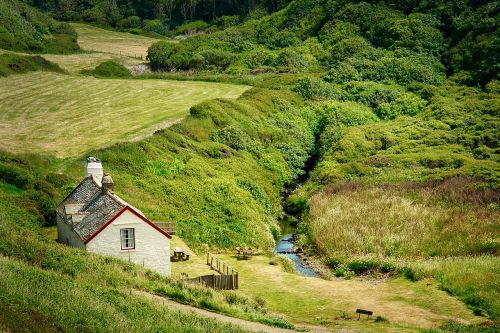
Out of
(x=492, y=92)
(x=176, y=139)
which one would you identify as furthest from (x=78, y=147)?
(x=492, y=92)

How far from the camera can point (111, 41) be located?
144875 mm

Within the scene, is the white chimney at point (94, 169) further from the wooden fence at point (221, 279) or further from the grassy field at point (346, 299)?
the wooden fence at point (221, 279)

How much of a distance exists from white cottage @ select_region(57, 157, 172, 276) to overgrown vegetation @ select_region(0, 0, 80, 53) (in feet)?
237

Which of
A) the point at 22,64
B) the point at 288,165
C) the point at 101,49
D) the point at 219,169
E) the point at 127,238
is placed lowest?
the point at 127,238

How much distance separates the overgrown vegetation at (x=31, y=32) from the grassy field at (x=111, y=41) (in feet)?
11.8

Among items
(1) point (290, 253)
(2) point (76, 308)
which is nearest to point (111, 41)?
(1) point (290, 253)

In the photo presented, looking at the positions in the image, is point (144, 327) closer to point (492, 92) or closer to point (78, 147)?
point (78, 147)

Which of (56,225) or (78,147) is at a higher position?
(78,147)

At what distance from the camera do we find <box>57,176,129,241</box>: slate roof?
126ft

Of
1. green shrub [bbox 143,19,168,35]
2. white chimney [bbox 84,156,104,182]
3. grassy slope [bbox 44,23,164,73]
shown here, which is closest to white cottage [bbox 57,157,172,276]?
white chimney [bbox 84,156,104,182]

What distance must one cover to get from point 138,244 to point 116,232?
1429 millimetres

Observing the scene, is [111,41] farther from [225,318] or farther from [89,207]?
[225,318]

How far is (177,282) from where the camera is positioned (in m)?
36.4

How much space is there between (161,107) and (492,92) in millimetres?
42317
